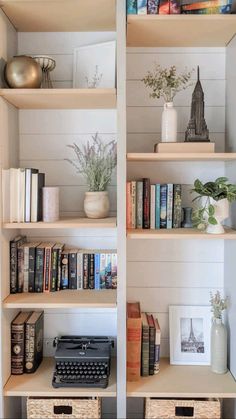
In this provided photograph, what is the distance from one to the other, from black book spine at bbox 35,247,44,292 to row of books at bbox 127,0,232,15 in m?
1.10

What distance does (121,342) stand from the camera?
62.8 inches

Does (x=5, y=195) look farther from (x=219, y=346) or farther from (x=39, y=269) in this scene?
(x=219, y=346)

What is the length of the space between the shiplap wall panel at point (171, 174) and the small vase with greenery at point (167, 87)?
A: 0.12ft

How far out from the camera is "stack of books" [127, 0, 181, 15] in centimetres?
156

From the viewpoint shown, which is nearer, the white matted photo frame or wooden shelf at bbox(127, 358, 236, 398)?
wooden shelf at bbox(127, 358, 236, 398)

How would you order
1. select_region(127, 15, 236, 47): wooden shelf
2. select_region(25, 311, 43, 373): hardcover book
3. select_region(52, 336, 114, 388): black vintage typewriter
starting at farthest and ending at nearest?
select_region(25, 311, 43, 373): hardcover book, select_region(52, 336, 114, 388): black vintage typewriter, select_region(127, 15, 236, 47): wooden shelf

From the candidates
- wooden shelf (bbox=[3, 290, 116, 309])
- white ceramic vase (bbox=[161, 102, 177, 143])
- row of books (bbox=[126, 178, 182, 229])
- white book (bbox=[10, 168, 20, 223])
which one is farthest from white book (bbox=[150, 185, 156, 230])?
white book (bbox=[10, 168, 20, 223])

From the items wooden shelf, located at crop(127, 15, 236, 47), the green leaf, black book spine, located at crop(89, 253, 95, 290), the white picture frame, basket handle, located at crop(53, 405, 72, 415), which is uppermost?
wooden shelf, located at crop(127, 15, 236, 47)

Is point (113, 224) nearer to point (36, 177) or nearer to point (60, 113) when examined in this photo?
Answer: point (36, 177)

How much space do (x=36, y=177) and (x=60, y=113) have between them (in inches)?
16.3

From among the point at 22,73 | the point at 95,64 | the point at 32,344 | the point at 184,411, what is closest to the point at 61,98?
the point at 22,73

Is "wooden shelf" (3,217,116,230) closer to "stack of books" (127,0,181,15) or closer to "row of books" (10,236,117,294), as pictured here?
"row of books" (10,236,117,294)

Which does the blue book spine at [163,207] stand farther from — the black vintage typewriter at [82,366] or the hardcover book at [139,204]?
the black vintage typewriter at [82,366]

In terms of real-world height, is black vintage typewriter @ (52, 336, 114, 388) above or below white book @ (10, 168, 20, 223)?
below
